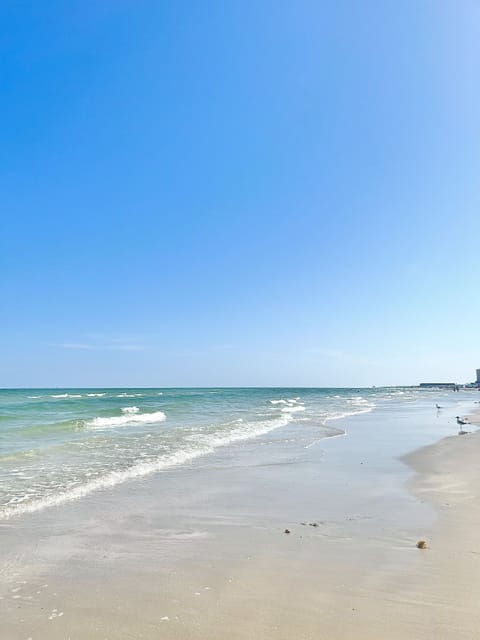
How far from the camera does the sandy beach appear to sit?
13.8ft

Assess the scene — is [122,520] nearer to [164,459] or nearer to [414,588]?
[414,588]

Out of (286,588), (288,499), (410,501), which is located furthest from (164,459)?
(286,588)

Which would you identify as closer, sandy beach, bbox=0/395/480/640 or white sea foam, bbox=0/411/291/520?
sandy beach, bbox=0/395/480/640

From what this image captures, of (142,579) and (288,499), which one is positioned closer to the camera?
(142,579)

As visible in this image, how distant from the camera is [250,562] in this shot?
5.72 meters

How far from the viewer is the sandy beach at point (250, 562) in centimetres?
420

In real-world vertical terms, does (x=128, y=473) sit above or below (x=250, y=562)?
below

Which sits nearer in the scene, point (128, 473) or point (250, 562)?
point (250, 562)

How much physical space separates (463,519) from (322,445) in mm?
10299

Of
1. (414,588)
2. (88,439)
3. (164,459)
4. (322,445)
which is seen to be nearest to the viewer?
(414,588)

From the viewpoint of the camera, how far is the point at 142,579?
17.2ft

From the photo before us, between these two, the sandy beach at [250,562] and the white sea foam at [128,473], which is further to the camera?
the white sea foam at [128,473]

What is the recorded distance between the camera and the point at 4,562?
5.78m

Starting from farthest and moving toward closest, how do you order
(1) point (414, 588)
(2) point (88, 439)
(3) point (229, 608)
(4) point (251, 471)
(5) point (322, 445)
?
(2) point (88, 439), (5) point (322, 445), (4) point (251, 471), (1) point (414, 588), (3) point (229, 608)
